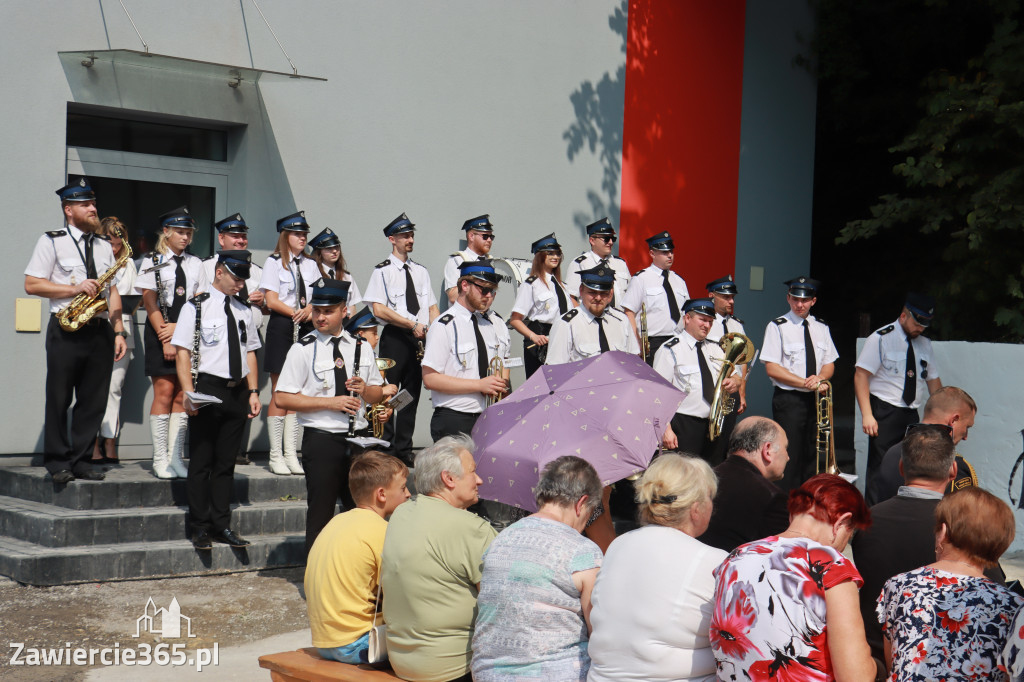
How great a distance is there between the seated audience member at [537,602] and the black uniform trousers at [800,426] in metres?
5.83

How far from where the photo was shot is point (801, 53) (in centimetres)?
1398

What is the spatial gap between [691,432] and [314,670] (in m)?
4.39

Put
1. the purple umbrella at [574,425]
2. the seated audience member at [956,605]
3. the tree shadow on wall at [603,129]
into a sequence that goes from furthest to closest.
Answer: the tree shadow on wall at [603,129], the purple umbrella at [574,425], the seated audience member at [956,605]

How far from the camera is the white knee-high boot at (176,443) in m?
7.87

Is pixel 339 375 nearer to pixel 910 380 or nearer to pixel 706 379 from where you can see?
pixel 706 379

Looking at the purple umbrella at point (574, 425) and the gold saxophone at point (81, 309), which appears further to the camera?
the gold saxophone at point (81, 309)

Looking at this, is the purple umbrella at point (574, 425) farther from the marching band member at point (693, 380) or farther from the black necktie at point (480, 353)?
the marching band member at point (693, 380)

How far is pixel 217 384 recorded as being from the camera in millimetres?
7246

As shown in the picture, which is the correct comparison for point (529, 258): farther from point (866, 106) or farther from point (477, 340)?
point (866, 106)

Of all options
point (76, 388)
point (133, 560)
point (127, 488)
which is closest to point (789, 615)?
point (133, 560)

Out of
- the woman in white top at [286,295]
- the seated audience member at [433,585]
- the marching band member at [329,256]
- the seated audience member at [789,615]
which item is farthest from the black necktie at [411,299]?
the seated audience member at [789,615]

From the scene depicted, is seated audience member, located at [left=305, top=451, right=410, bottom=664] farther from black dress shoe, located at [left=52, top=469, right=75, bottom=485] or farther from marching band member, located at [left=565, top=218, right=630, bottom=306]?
marching band member, located at [left=565, top=218, right=630, bottom=306]

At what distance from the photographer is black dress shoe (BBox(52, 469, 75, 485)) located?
7.41 meters

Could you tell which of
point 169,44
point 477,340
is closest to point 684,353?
point 477,340
